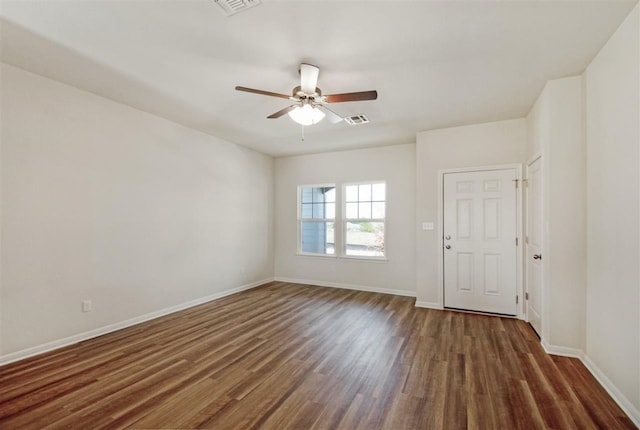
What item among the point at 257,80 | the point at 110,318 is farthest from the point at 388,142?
the point at 110,318

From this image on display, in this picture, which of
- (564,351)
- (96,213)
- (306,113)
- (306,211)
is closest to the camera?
(306,113)

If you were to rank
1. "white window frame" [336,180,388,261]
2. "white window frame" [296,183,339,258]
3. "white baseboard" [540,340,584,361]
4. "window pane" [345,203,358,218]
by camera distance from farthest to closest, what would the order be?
"white window frame" [296,183,339,258] → "window pane" [345,203,358,218] → "white window frame" [336,180,388,261] → "white baseboard" [540,340,584,361]

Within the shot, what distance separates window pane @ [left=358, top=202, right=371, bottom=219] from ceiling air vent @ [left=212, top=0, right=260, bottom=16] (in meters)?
4.21

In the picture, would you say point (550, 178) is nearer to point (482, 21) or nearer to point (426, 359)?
point (482, 21)

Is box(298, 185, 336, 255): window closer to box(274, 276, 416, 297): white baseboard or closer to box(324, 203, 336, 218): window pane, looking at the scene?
box(324, 203, 336, 218): window pane

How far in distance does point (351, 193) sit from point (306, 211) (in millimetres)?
1132

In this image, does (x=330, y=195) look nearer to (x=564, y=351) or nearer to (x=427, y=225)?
(x=427, y=225)

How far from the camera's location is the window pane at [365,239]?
5629 millimetres

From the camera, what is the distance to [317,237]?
6316mm

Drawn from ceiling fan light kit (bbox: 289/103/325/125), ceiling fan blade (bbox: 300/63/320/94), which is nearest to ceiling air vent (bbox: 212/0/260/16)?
ceiling fan blade (bbox: 300/63/320/94)

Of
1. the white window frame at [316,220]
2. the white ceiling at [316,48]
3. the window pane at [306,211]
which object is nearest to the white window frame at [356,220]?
the white window frame at [316,220]

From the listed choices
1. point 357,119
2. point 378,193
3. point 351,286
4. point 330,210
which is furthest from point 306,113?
point 351,286

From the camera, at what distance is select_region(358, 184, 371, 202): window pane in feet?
18.9

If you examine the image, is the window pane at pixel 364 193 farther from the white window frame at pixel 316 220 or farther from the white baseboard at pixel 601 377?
the white baseboard at pixel 601 377
